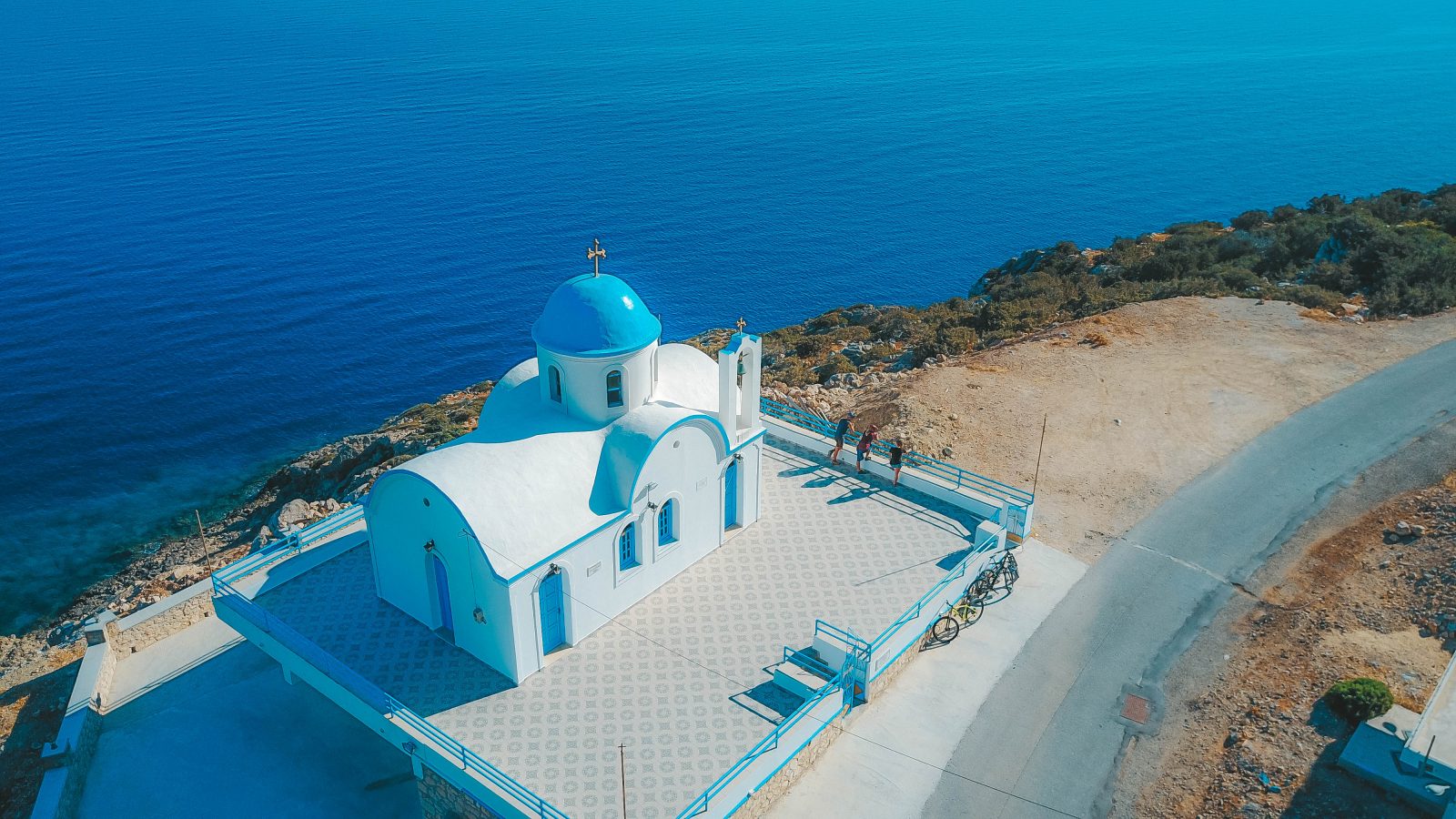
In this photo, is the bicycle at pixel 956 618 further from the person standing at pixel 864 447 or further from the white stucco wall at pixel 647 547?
the white stucco wall at pixel 647 547

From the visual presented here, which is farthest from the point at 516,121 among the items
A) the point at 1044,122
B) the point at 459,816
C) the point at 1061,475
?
the point at 459,816

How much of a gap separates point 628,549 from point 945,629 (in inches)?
287

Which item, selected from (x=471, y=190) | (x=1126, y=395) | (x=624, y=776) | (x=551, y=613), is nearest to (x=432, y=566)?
(x=551, y=613)

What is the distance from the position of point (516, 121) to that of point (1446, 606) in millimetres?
90682

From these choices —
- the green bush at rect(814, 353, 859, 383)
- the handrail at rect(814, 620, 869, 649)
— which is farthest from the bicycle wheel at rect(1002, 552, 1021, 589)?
the green bush at rect(814, 353, 859, 383)

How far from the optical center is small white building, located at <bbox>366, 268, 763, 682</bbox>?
56.8 feet

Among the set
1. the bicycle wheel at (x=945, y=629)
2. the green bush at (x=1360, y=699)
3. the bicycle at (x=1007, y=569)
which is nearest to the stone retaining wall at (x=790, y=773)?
the bicycle wheel at (x=945, y=629)

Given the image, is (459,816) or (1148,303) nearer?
(459,816)

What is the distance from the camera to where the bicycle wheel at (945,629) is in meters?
20.4

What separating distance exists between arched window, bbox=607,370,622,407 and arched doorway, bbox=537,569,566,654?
12.8 feet

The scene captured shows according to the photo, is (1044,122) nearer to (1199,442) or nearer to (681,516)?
(1199,442)

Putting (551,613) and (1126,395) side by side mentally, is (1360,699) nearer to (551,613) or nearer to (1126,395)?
(1126,395)

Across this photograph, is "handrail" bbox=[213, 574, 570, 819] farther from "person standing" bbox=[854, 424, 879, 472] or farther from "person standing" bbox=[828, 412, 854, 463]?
"person standing" bbox=[828, 412, 854, 463]

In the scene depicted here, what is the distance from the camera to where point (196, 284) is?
56.9m
